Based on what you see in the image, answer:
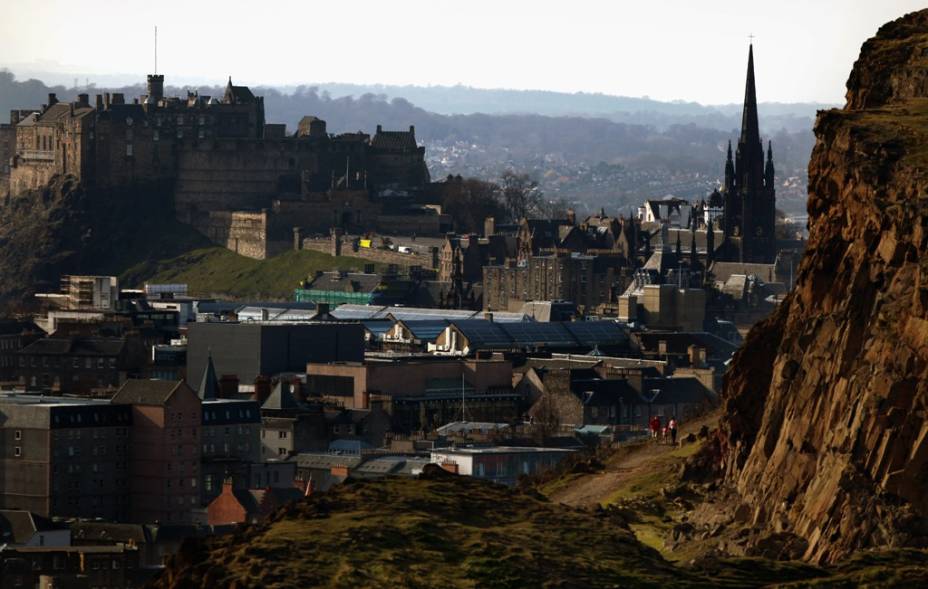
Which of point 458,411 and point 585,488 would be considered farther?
point 458,411

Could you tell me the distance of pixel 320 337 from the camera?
119438 mm

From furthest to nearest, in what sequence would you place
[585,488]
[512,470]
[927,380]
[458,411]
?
[458,411]
[512,470]
[585,488]
[927,380]

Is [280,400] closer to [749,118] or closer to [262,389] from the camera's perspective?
[262,389]

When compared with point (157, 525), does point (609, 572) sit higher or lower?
higher

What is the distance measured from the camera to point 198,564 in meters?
24.4

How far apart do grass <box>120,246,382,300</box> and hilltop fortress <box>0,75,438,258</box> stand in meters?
1.68

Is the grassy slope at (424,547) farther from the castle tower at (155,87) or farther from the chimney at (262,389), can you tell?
the castle tower at (155,87)

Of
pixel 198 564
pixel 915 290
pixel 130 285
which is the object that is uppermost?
pixel 915 290

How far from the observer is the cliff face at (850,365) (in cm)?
2931

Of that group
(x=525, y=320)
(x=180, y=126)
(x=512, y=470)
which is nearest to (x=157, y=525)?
(x=512, y=470)

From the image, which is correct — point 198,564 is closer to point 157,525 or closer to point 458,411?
point 157,525

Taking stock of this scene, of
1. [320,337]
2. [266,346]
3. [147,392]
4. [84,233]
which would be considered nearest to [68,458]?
[147,392]

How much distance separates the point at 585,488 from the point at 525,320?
94.5 meters

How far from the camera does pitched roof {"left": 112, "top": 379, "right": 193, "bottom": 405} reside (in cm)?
8488
